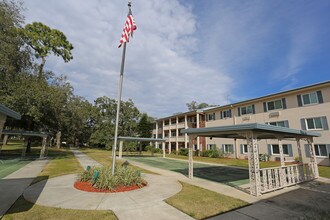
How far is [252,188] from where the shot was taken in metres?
7.88

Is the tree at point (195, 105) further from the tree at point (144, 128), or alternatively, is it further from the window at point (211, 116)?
the window at point (211, 116)

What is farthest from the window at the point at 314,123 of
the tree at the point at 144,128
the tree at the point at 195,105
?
the tree at the point at 195,105

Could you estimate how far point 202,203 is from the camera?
21.3 ft

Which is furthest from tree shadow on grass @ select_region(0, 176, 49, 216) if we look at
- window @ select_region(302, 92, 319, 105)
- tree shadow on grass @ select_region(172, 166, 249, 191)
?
window @ select_region(302, 92, 319, 105)

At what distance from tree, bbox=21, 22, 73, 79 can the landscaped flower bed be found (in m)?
19.2

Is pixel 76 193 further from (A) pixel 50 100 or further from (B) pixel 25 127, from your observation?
(B) pixel 25 127

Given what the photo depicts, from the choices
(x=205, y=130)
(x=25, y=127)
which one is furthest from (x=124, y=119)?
(x=205, y=130)

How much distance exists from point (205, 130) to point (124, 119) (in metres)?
42.6

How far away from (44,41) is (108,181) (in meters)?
23.8

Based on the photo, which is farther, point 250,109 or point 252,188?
point 250,109

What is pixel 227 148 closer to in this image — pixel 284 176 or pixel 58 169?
pixel 284 176

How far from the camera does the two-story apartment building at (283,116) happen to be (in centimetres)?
1866

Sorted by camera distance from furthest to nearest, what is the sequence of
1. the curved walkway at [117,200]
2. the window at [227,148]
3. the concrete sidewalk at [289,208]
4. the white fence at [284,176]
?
1. the window at [227,148]
2. the white fence at [284,176]
3. the curved walkway at [117,200]
4. the concrete sidewalk at [289,208]

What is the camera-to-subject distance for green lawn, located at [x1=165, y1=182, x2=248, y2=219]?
569cm
